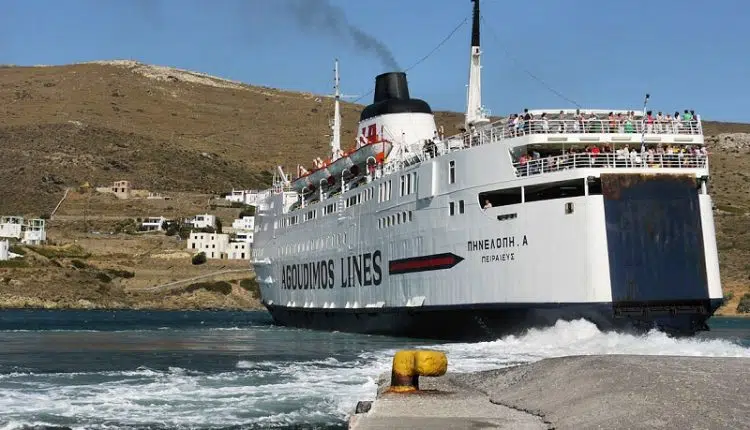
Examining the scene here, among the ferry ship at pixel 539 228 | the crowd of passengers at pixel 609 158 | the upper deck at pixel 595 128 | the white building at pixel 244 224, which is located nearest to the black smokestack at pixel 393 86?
the ferry ship at pixel 539 228

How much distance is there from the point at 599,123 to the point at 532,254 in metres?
4.95

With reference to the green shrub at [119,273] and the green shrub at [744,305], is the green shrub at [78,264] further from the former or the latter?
the green shrub at [744,305]

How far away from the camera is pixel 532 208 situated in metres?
28.8

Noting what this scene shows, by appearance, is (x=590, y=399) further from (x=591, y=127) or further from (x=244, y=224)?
(x=244, y=224)

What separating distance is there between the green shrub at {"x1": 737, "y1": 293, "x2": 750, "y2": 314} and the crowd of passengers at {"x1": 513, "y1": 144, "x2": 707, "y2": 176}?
49.5m

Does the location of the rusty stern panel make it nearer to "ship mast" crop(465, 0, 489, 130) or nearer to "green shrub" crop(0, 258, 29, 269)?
"ship mast" crop(465, 0, 489, 130)

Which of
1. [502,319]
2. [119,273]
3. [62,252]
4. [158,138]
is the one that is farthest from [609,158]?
[158,138]

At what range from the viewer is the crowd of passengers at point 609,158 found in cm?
2869

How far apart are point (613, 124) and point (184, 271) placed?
72.9 meters

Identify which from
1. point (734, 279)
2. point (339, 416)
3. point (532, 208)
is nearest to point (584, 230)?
point (532, 208)

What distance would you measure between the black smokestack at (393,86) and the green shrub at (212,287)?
54.3 m

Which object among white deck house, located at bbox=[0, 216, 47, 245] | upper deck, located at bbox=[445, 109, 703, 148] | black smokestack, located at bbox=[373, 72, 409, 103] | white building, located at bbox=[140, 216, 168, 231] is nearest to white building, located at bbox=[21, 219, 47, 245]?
white deck house, located at bbox=[0, 216, 47, 245]

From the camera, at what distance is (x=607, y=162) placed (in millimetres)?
28531

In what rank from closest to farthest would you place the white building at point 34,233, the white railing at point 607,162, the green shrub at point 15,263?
the white railing at point 607,162 → the green shrub at point 15,263 → the white building at point 34,233
